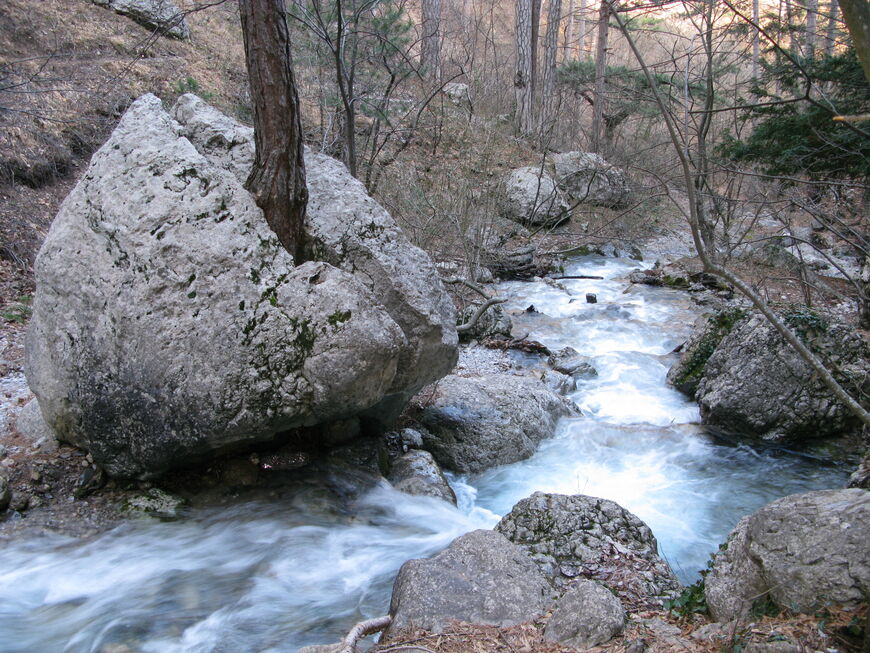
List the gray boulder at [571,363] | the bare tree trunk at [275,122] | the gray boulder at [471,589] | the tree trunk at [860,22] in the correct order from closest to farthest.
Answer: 1. the tree trunk at [860,22]
2. the gray boulder at [471,589]
3. the bare tree trunk at [275,122]
4. the gray boulder at [571,363]

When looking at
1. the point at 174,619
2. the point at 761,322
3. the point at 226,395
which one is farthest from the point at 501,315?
the point at 174,619

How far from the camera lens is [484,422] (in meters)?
6.26

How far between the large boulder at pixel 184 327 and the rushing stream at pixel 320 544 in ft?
2.19

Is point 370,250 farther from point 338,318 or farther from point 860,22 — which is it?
point 860,22

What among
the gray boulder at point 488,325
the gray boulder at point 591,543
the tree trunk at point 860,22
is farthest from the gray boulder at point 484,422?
the tree trunk at point 860,22

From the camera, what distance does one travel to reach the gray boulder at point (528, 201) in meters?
14.7

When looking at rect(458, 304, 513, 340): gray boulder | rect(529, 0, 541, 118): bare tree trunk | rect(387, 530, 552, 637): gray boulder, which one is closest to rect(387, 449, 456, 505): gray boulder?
rect(387, 530, 552, 637): gray boulder

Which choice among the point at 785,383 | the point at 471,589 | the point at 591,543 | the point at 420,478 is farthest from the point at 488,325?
the point at 471,589

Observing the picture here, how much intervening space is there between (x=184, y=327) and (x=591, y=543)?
2.96 meters

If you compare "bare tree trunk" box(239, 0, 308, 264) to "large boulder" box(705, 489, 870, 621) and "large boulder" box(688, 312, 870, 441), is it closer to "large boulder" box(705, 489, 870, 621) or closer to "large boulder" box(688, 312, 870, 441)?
"large boulder" box(705, 489, 870, 621)

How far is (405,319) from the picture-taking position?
16.4 ft

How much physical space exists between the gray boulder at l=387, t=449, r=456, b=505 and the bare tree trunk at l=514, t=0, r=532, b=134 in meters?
14.2

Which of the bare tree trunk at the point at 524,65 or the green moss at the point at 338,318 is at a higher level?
the bare tree trunk at the point at 524,65

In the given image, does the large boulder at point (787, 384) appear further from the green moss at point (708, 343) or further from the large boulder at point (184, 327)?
the large boulder at point (184, 327)
